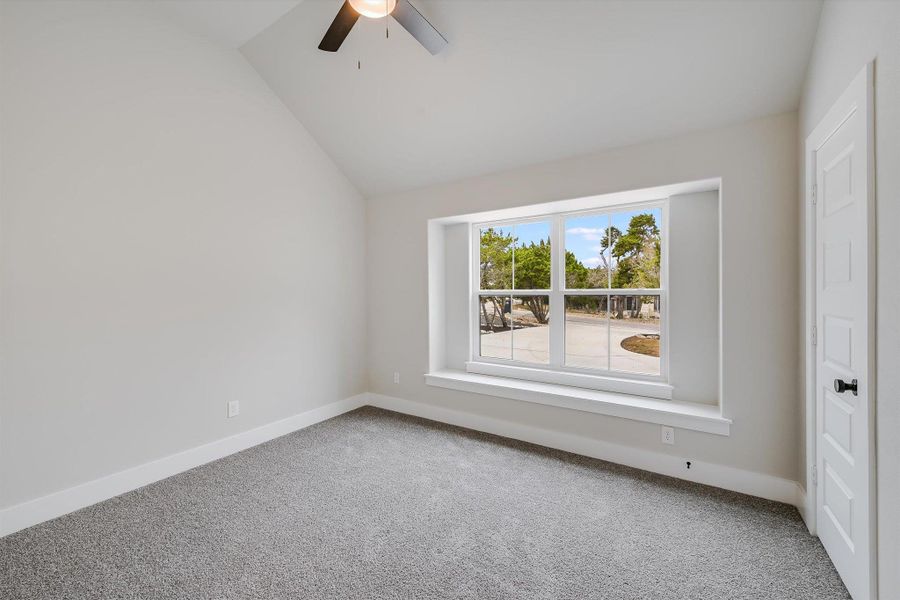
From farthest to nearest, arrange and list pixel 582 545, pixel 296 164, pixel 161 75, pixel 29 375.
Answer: pixel 296 164
pixel 161 75
pixel 29 375
pixel 582 545

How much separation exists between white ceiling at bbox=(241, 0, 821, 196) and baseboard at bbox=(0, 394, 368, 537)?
102 inches

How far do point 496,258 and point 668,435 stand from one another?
2.13m

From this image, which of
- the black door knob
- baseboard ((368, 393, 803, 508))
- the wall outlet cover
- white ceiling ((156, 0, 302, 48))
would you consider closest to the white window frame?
the wall outlet cover

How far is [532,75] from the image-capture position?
8.44 ft

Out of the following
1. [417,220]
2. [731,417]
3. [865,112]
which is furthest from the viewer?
[417,220]

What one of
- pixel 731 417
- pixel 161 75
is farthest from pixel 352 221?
pixel 731 417

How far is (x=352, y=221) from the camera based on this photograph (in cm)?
417

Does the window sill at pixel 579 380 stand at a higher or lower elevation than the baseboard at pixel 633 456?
higher

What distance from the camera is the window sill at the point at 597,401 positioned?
258 cm

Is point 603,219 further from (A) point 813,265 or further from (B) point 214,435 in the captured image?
(B) point 214,435

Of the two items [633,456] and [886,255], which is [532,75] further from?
[633,456]

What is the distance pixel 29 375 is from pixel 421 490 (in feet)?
7.50

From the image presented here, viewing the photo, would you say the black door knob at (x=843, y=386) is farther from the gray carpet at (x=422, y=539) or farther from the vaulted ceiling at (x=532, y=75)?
the vaulted ceiling at (x=532, y=75)

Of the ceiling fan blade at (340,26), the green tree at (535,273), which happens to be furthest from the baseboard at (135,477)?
A: the ceiling fan blade at (340,26)
